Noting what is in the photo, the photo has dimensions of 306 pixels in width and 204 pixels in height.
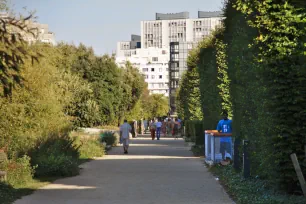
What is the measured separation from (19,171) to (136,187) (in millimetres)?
2991

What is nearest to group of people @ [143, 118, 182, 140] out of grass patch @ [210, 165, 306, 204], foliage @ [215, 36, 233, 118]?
foliage @ [215, 36, 233, 118]

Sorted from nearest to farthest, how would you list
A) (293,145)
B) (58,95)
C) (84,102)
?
(293,145)
(58,95)
(84,102)

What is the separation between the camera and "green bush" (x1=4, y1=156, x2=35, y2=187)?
18.4 m

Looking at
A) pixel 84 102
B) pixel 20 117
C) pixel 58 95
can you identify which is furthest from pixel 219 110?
pixel 84 102

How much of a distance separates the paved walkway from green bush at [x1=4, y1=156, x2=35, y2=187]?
688mm

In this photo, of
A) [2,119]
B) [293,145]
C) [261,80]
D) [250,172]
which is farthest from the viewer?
[2,119]

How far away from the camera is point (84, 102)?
1959 inches

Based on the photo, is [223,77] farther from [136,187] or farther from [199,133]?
[136,187]

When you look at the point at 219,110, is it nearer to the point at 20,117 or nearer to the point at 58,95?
the point at 58,95

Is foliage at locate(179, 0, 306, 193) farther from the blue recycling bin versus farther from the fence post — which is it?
the blue recycling bin

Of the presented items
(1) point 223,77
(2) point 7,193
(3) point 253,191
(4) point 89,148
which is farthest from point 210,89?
(2) point 7,193

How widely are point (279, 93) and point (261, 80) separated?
935mm

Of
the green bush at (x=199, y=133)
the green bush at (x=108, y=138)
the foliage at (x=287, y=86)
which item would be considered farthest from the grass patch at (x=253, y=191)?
the green bush at (x=108, y=138)

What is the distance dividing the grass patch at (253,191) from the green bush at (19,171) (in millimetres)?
4983
